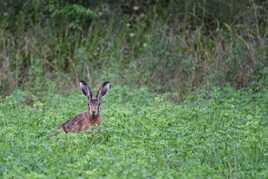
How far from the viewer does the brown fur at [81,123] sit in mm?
11037

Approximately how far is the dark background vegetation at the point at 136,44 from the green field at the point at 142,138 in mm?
954

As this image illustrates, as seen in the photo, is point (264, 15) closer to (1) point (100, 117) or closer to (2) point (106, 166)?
(1) point (100, 117)

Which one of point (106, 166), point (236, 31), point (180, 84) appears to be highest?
point (236, 31)

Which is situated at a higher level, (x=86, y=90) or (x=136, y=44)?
(x=136, y=44)

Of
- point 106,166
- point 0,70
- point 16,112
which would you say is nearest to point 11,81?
point 0,70

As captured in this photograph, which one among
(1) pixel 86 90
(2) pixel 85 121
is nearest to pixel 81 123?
(2) pixel 85 121

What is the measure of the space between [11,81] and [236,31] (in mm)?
4100

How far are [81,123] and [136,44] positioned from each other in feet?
16.7

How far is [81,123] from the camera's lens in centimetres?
1122

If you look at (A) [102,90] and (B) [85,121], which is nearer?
(B) [85,121]

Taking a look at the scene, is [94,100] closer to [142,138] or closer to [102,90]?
[102,90]

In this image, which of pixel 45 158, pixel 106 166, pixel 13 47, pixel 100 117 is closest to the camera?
pixel 106 166

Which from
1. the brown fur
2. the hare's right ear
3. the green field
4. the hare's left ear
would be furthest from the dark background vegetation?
the brown fur

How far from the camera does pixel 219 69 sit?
14.4 meters
